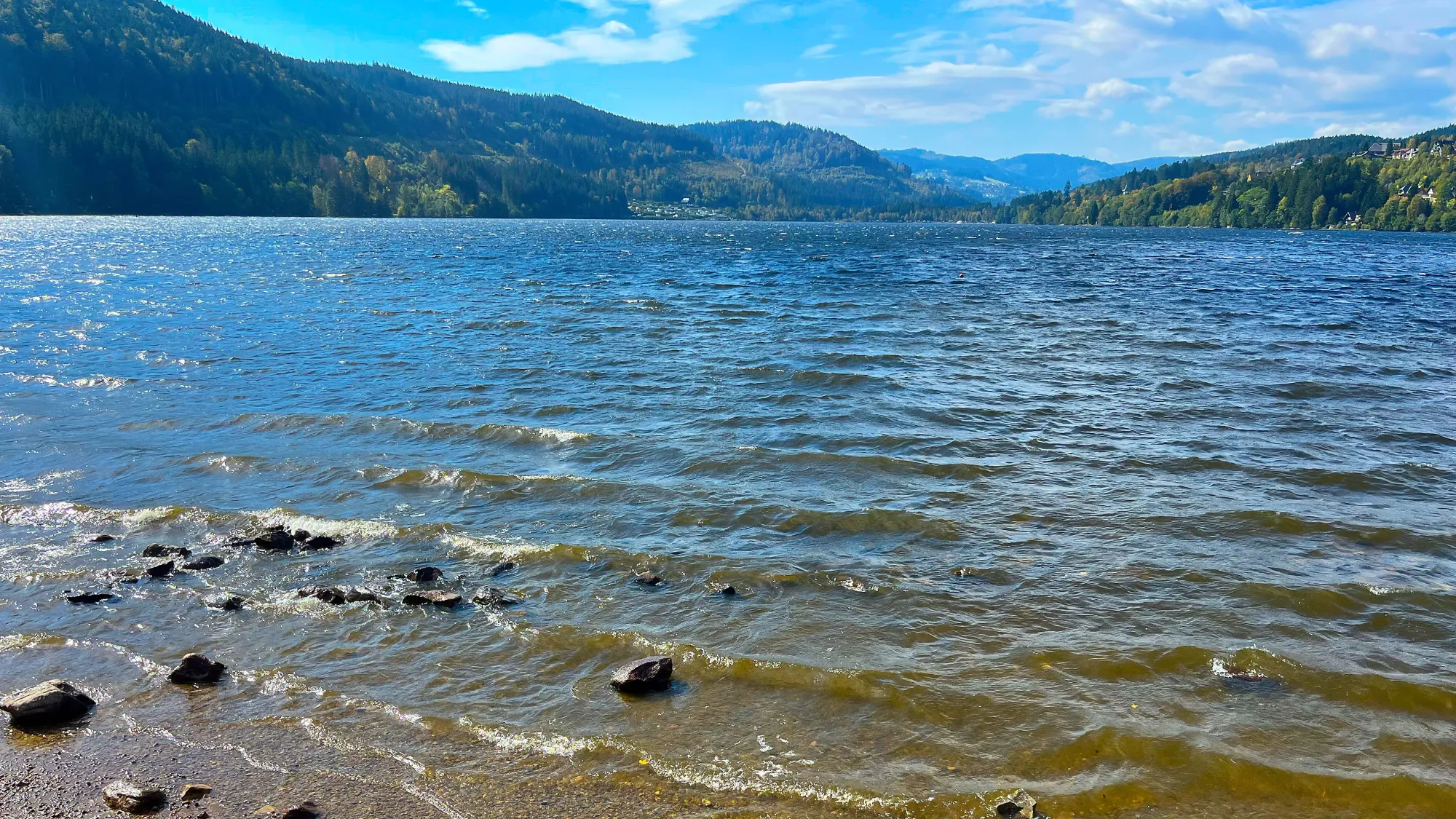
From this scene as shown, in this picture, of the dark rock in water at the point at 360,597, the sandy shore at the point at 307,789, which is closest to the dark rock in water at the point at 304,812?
the sandy shore at the point at 307,789

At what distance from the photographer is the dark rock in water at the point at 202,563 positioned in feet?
41.7

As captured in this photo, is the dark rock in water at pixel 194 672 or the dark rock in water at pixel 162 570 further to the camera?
the dark rock in water at pixel 162 570

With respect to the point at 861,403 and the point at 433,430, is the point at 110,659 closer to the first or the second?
the point at 433,430

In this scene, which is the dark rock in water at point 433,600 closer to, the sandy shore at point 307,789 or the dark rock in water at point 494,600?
the dark rock in water at point 494,600

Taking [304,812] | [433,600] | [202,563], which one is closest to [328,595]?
[433,600]

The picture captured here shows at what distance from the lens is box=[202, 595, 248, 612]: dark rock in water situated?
11.3 meters

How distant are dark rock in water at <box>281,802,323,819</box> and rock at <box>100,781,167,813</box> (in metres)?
1.14

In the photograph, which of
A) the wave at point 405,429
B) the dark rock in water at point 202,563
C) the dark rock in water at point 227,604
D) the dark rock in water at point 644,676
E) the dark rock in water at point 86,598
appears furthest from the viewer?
the wave at point 405,429

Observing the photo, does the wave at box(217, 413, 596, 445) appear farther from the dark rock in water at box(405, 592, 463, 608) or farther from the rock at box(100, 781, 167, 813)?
the rock at box(100, 781, 167, 813)

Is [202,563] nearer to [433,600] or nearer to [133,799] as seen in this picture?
[433,600]

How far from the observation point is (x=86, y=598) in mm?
11438

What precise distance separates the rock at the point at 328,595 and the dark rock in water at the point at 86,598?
2651 millimetres

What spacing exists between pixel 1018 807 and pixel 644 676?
4.07 meters

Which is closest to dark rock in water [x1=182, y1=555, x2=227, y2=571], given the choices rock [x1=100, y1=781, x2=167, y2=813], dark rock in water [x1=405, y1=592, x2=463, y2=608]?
dark rock in water [x1=405, y1=592, x2=463, y2=608]
